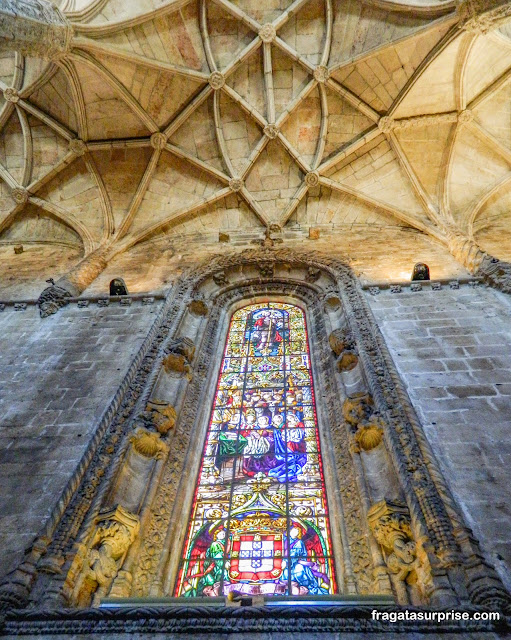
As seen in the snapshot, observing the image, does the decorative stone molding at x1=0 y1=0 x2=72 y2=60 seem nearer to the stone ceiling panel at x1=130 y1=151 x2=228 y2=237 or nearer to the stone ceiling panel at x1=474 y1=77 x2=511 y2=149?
the stone ceiling panel at x1=130 y1=151 x2=228 y2=237

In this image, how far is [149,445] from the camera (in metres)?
5.65

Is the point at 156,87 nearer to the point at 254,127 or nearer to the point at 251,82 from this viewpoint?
the point at 251,82

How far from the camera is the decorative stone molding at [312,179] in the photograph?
12594mm

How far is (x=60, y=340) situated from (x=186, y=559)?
4.30 meters

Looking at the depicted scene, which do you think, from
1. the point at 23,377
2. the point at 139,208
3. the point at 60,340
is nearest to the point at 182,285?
the point at 60,340

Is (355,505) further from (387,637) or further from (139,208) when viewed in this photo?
(139,208)

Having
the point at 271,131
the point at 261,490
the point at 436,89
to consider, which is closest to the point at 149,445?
the point at 261,490

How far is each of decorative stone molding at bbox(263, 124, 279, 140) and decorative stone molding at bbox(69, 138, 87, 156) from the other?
4.70 meters

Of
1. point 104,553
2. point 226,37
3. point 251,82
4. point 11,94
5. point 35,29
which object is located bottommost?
point 104,553

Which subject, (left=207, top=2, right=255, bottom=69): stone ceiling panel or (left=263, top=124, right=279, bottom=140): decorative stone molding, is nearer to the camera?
(left=207, top=2, right=255, bottom=69): stone ceiling panel

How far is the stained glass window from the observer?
14.4ft

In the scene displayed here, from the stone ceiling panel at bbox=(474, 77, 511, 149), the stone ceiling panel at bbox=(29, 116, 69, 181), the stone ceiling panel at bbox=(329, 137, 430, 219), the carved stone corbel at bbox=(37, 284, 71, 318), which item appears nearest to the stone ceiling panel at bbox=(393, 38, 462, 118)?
the stone ceiling panel at bbox=(474, 77, 511, 149)

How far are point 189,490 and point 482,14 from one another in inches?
424

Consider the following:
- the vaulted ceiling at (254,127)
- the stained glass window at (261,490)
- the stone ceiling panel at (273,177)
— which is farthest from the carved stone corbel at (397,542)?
the stone ceiling panel at (273,177)
